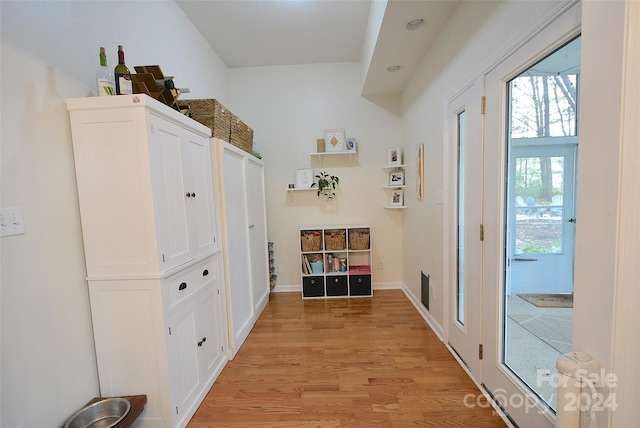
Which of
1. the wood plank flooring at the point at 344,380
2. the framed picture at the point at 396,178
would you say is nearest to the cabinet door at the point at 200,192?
the wood plank flooring at the point at 344,380

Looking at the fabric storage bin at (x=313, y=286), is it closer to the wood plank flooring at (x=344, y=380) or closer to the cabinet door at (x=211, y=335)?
the wood plank flooring at (x=344, y=380)

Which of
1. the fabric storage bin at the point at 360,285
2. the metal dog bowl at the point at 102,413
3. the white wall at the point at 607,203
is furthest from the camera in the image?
the fabric storage bin at the point at 360,285

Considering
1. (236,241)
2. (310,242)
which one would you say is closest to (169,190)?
(236,241)

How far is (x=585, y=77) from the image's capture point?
31.9 inches

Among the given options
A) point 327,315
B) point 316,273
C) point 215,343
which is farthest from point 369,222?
point 215,343

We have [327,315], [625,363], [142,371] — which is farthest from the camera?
[327,315]

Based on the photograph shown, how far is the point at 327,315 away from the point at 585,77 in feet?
8.97

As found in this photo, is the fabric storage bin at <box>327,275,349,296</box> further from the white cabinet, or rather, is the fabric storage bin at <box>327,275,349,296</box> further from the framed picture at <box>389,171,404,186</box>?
the white cabinet

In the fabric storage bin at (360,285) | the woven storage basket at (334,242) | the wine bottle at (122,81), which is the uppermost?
the wine bottle at (122,81)

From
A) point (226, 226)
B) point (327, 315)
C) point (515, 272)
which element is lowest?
point (327, 315)

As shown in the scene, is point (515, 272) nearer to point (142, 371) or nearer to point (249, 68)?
point (142, 371)

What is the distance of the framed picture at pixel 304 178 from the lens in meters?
3.57

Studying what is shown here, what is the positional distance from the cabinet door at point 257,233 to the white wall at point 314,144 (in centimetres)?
50

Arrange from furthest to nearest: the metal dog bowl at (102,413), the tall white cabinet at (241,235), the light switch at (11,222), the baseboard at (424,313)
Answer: the baseboard at (424,313), the tall white cabinet at (241,235), the metal dog bowl at (102,413), the light switch at (11,222)
